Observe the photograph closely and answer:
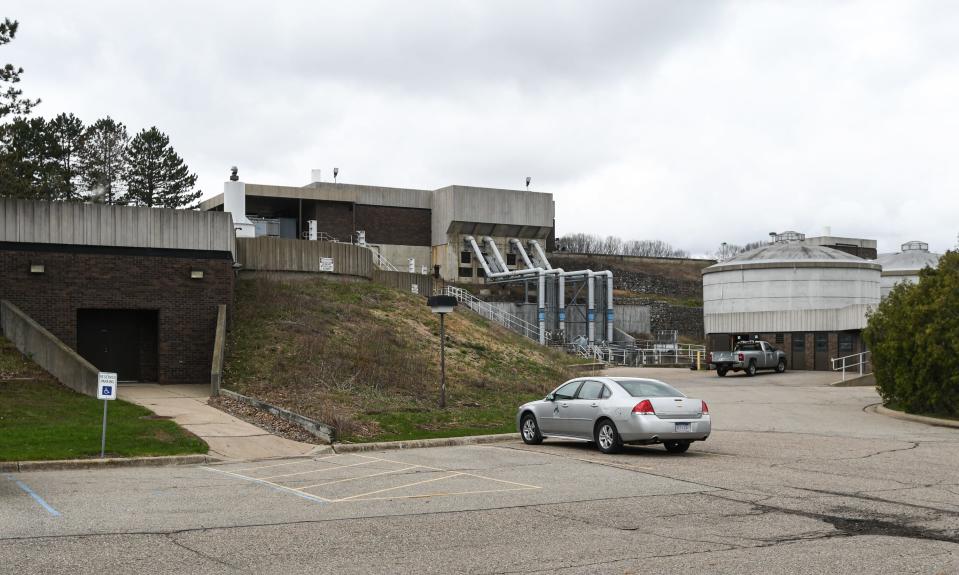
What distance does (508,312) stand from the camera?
5988 cm

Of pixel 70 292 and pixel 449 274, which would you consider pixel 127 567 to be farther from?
pixel 449 274

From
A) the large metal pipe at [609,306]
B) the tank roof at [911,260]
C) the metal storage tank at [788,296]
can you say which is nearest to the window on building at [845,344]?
the metal storage tank at [788,296]

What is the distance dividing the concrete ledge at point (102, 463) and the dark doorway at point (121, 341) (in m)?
12.5

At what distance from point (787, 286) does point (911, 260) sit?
20.6 m

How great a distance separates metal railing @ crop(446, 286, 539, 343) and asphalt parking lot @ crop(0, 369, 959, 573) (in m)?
34.4

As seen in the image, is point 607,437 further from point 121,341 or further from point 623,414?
point 121,341

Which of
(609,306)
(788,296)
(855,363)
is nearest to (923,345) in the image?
(855,363)

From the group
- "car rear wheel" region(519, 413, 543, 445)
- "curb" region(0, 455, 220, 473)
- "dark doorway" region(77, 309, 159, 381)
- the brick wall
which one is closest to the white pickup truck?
the brick wall

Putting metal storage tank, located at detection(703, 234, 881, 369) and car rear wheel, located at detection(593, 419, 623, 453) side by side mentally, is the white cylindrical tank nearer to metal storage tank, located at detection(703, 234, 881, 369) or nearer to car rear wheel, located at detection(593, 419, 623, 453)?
metal storage tank, located at detection(703, 234, 881, 369)

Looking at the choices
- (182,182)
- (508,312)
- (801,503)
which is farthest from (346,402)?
(182,182)

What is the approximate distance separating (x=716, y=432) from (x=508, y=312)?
3741 centimetres

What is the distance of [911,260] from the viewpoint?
2746 inches

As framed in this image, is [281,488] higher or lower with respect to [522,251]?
lower

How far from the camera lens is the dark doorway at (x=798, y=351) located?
162 feet
